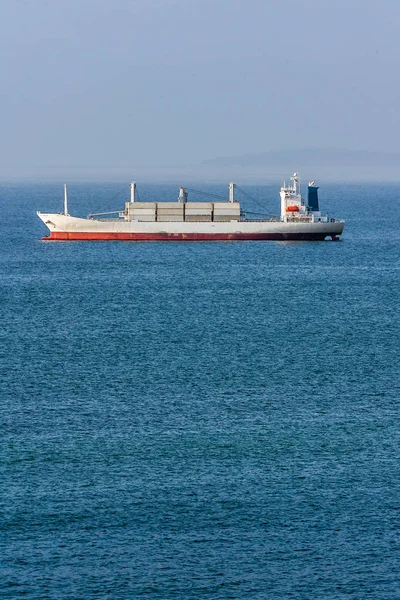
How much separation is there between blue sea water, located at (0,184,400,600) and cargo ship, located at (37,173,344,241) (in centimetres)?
3589

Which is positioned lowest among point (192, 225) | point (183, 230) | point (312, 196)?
point (183, 230)

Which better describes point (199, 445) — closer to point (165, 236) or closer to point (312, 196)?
point (165, 236)

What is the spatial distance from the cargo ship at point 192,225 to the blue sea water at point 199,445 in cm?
3589

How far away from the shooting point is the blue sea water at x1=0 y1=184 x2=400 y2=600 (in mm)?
35500

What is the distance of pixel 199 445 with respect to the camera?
46500 mm

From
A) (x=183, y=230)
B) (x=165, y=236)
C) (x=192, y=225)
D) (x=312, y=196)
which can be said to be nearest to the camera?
(x=192, y=225)

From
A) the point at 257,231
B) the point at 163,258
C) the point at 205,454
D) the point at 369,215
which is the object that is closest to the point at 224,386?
the point at 205,454

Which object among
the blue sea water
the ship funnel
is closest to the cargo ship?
the ship funnel

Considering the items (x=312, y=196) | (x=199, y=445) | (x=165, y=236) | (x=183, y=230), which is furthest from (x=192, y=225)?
(x=199, y=445)

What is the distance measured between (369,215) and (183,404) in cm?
14099

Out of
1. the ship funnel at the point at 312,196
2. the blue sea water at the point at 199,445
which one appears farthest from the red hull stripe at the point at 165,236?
→ the blue sea water at the point at 199,445

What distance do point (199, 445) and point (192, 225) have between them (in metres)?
79.5

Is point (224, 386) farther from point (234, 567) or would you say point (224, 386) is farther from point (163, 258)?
point (163, 258)

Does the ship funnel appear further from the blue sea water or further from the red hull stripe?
the blue sea water
